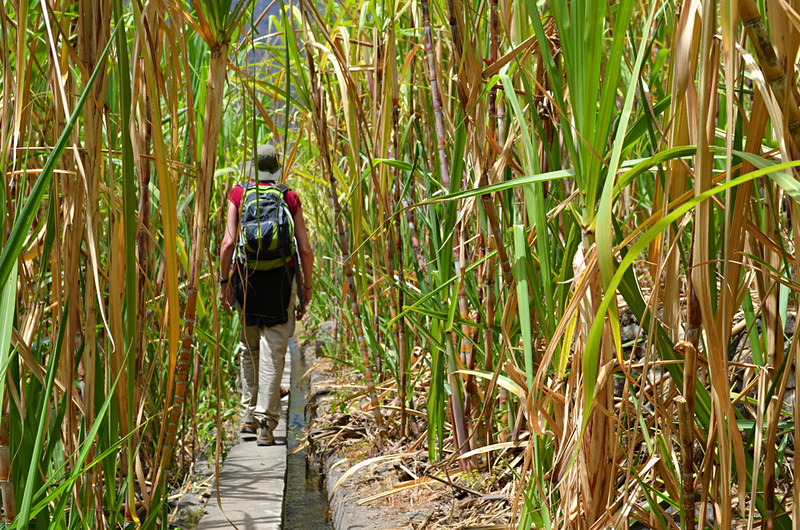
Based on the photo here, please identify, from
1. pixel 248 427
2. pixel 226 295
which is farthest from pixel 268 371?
pixel 226 295

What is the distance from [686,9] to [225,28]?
672mm

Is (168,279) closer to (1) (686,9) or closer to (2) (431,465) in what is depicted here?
(1) (686,9)

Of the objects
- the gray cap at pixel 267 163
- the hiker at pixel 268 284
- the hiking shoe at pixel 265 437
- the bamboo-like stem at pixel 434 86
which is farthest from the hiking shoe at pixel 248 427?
the bamboo-like stem at pixel 434 86

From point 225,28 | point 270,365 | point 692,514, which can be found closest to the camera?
point 692,514

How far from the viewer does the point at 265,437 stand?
11.2ft

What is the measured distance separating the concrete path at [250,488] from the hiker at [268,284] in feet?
0.50

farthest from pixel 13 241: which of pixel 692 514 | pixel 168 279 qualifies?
pixel 692 514

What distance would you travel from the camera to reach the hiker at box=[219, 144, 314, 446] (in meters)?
3.29

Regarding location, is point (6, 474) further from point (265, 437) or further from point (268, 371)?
point (268, 371)

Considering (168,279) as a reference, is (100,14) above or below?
above

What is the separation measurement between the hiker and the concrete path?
0.50 ft

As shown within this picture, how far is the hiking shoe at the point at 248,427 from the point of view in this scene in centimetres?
359

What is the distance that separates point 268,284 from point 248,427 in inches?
27.9

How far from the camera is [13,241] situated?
0.73m
